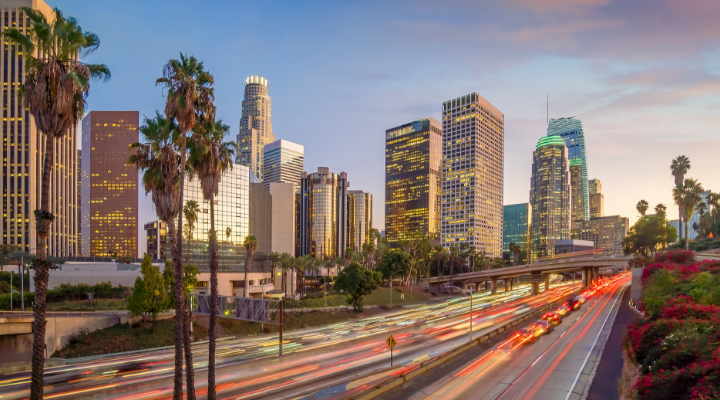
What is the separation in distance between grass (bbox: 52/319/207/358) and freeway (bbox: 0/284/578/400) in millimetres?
2667

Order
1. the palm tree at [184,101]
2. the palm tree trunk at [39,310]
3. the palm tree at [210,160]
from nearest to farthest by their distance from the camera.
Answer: the palm tree trunk at [39,310] → the palm tree at [184,101] → the palm tree at [210,160]

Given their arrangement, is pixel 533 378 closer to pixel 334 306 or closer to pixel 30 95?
pixel 30 95

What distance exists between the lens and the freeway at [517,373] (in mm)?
25531

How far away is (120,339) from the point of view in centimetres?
A: 4331

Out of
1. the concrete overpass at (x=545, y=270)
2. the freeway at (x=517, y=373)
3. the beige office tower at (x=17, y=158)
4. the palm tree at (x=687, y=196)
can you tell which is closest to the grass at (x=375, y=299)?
the concrete overpass at (x=545, y=270)

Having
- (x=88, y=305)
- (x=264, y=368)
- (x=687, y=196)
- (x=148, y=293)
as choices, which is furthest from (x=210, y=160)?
(x=687, y=196)

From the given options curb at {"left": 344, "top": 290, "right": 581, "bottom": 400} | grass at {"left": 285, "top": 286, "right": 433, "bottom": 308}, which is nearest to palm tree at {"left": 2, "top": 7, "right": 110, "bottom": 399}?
curb at {"left": 344, "top": 290, "right": 581, "bottom": 400}

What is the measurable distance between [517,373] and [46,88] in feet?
100

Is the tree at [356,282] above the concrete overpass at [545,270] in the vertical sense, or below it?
above

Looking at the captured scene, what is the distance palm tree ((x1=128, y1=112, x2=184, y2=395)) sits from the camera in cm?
2181

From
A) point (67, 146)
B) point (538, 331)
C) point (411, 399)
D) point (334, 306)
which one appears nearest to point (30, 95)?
point (411, 399)

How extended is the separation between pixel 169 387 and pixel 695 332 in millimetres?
28163

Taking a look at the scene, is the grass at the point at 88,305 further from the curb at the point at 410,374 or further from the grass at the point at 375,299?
the curb at the point at 410,374

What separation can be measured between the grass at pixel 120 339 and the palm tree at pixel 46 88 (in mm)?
30359
